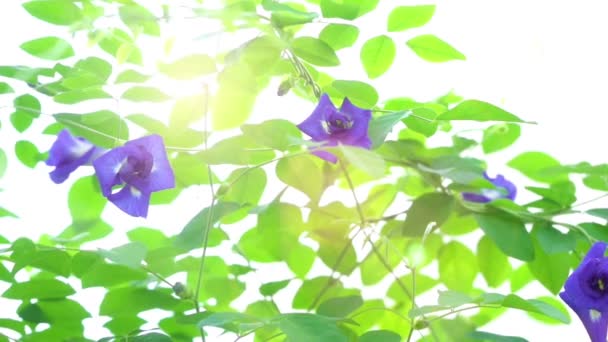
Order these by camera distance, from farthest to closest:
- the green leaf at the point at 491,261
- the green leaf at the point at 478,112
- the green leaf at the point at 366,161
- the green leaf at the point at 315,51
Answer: the green leaf at the point at 491,261
the green leaf at the point at 315,51
the green leaf at the point at 478,112
the green leaf at the point at 366,161

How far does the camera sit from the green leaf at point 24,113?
98cm

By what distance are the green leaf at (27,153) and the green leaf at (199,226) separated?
0.36 meters

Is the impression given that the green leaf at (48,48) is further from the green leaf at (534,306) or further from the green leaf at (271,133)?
the green leaf at (534,306)

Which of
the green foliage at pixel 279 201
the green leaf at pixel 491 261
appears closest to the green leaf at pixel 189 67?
the green foliage at pixel 279 201

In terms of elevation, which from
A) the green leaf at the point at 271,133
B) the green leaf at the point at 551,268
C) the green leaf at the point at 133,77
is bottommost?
the green leaf at the point at 551,268

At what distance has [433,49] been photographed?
909mm

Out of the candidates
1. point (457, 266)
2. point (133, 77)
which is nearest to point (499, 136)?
point (457, 266)

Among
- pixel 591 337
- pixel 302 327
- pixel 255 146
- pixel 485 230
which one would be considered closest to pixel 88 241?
pixel 255 146

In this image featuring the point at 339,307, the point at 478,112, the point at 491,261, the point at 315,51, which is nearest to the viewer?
the point at 478,112

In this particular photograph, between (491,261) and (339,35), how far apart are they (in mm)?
394

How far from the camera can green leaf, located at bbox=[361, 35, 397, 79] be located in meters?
0.92

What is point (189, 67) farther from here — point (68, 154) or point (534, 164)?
point (534, 164)

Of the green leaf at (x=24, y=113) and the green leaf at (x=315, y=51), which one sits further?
the green leaf at (x=24, y=113)

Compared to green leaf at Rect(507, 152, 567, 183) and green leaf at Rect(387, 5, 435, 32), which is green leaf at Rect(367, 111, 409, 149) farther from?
green leaf at Rect(507, 152, 567, 183)
